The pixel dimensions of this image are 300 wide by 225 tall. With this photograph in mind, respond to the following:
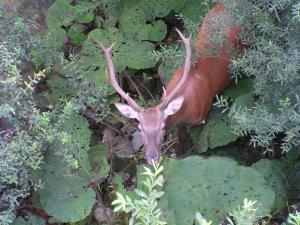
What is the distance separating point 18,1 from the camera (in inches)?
208

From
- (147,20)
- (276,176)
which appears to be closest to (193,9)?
(147,20)

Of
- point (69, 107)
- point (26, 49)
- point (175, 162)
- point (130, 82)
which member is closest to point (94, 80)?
point (130, 82)

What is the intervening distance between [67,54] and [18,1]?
0.71 meters

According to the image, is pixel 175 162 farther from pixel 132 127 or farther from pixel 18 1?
pixel 18 1

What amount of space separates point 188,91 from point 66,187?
1.26m

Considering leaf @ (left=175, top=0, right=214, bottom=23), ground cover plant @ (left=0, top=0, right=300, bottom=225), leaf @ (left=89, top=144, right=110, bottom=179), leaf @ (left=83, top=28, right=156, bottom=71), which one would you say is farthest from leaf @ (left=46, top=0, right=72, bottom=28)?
leaf @ (left=89, top=144, right=110, bottom=179)

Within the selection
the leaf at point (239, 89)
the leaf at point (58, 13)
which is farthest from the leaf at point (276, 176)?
the leaf at point (58, 13)

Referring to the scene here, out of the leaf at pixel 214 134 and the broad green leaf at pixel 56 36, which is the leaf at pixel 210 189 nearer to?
the leaf at pixel 214 134

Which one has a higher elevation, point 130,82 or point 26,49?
point 26,49

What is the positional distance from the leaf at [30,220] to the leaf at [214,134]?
4.53 ft

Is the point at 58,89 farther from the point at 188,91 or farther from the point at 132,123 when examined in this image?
the point at 188,91

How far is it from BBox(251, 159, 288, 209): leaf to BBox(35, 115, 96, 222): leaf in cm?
129

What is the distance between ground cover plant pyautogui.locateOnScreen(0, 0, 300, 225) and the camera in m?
3.50

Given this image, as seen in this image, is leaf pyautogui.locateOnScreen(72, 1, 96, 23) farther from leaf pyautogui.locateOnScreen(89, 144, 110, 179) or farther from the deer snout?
the deer snout
